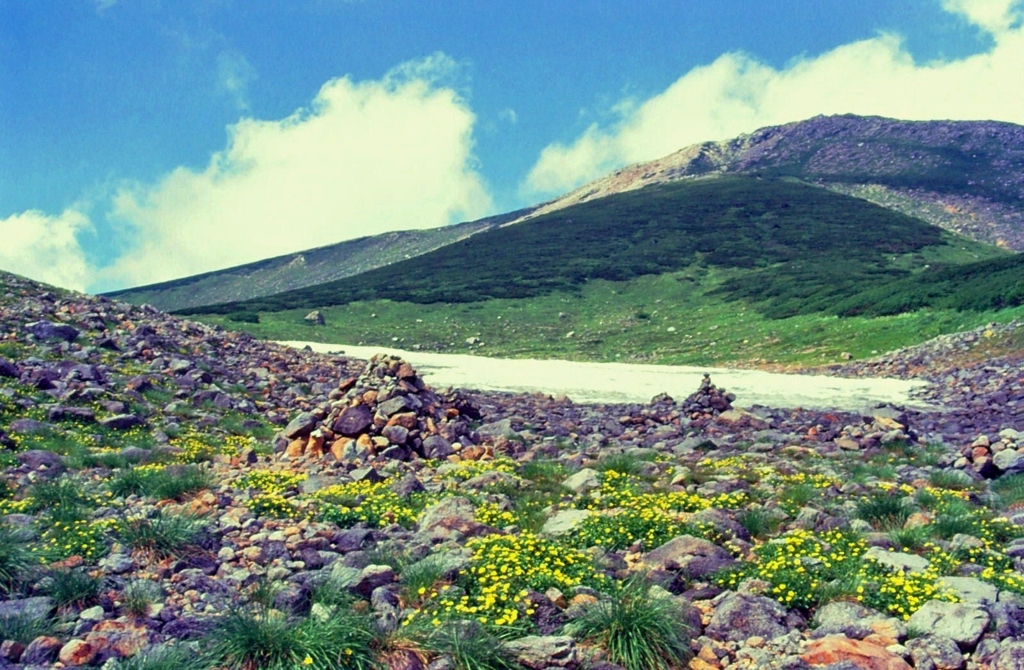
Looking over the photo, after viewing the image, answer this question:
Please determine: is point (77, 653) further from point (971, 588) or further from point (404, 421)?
point (404, 421)

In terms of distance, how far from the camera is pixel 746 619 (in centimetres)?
610

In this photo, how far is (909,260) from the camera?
85.2 metres

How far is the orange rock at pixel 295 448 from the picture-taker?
13.5 m

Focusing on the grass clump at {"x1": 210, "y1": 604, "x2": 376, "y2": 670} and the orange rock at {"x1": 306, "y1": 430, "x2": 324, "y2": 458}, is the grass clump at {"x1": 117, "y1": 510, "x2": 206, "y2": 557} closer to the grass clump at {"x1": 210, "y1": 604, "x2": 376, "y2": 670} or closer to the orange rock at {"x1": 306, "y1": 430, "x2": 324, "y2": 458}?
the grass clump at {"x1": 210, "y1": 604, "x2": 376, "y2": 670}

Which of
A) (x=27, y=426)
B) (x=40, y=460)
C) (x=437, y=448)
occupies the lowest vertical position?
(x=437, y=448)

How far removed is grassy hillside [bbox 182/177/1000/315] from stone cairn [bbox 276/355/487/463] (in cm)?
5581

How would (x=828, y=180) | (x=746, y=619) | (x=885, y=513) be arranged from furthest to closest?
(x=828, y=180) → (x=885, y=513) → (x=746, y=619)

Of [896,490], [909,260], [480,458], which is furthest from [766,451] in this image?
[909,260]

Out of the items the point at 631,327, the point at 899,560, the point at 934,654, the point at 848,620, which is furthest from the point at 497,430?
the point at 631,327

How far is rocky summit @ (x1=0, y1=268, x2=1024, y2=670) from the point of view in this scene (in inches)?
216

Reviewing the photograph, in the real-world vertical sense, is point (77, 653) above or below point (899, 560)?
above

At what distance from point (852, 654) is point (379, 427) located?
10.0 m

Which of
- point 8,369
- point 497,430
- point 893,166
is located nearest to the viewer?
point 8,369

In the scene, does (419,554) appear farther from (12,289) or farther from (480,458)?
(12,289)
